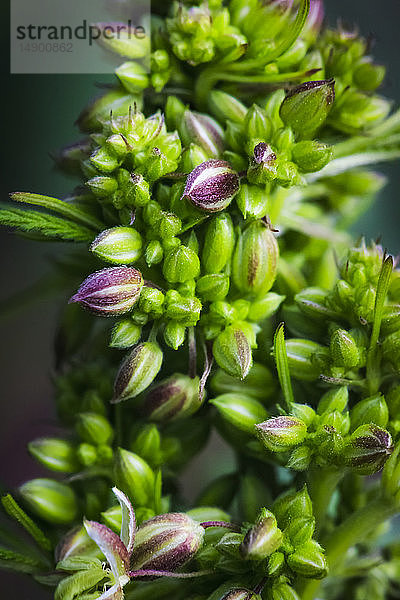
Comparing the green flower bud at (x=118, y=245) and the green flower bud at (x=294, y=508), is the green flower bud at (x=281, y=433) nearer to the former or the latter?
the green flower bud at (x=294, y=508)

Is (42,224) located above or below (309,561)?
above

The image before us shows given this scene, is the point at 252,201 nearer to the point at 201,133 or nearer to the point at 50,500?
the point at 201,133

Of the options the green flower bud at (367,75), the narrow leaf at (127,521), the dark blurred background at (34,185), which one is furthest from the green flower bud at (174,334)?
the dark blurred background at (34,185)

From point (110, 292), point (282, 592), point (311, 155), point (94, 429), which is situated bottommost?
point (282, 592)

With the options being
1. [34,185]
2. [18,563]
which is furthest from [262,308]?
[34,185]

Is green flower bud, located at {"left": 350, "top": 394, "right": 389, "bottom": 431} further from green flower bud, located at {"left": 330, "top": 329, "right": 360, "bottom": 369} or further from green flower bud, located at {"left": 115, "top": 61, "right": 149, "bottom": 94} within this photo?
green flower bud, located at {"left": 115, "top": 61, "right": 149, "bottom": 94}

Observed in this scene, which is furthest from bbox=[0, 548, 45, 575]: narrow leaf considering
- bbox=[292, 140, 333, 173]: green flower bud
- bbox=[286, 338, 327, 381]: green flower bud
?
bbox=[292, 140, 333, 173]: green flower bud
